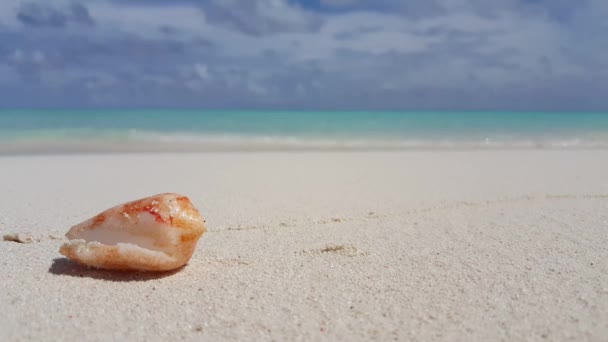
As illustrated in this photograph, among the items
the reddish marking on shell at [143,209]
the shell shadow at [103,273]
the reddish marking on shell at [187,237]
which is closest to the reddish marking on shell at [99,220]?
the reddish marking on shell at [143,209]

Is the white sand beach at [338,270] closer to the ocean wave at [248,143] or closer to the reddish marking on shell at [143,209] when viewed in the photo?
the reddish marking on shell at [143,209]

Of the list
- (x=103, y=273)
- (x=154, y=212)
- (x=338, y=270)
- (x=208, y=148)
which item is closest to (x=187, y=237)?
(x=154, y=212)

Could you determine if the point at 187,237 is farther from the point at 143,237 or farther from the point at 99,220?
the point at 99,220

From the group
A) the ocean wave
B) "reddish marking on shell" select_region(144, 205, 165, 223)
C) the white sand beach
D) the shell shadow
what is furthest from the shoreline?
"reddish marking on shell" select_region(144, 205, 165, 223)

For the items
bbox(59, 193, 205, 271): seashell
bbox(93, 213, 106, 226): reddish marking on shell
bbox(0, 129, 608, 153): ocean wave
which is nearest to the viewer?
bbox(59, 193, 205, 271): seashell

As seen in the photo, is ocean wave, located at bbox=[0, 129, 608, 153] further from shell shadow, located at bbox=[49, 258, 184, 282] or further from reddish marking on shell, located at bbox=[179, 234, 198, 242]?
reddish marking on shell, located at bbox=[179, 234, 198, 242]

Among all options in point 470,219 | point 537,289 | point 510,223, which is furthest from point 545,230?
point 537,289
